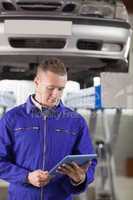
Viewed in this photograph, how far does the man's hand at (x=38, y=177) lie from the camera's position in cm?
159

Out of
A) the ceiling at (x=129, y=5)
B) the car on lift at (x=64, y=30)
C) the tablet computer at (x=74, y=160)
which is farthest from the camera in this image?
the ceiling at (x=129, y=5)

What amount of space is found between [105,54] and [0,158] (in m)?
1.06

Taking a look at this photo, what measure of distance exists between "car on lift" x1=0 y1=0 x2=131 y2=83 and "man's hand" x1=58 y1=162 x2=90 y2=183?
928mm

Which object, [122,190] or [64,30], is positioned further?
[122,190]

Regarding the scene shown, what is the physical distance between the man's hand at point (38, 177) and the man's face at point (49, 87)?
0.27 m

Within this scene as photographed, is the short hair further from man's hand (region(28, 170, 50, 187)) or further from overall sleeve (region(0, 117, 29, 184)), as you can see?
man's hand (region(28, 170, 50, 187))

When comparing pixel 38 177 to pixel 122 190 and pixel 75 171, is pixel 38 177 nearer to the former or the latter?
pixel 75 171

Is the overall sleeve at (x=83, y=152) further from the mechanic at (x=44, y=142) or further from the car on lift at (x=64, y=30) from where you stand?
the car on lift at (x=64, y=30)

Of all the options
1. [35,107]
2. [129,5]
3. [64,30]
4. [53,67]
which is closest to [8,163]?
[35,107]

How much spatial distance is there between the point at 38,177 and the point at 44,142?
5.9 inches

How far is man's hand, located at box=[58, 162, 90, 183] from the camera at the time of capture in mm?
1580

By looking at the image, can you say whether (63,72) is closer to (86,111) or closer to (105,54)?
(105,54)

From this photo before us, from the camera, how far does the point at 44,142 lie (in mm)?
1688

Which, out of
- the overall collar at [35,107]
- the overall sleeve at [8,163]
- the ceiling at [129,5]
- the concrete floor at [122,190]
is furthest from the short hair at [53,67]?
the ceiling at [129,5]
